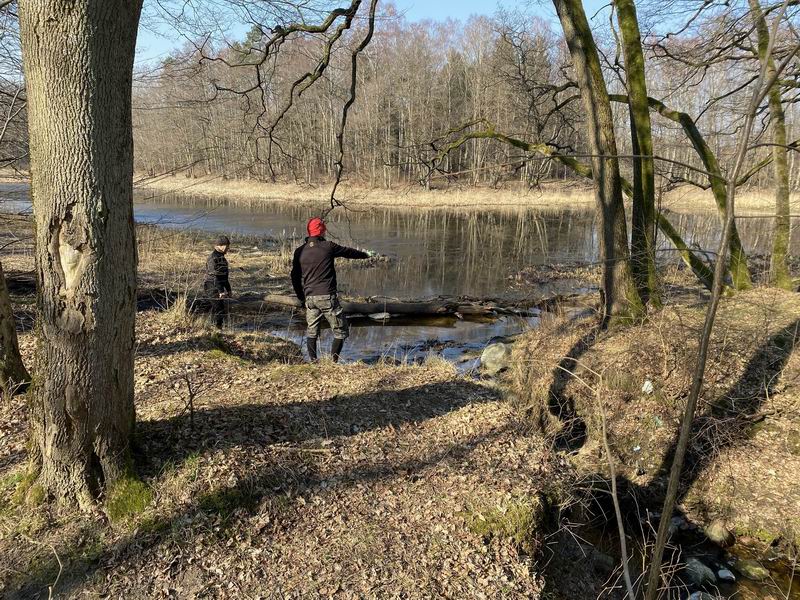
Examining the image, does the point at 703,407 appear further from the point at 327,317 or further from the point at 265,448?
the point at 265,448

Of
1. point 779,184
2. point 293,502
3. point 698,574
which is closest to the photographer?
point 293,502

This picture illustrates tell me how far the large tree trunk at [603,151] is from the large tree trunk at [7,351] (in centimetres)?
653

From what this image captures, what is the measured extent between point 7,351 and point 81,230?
228cm

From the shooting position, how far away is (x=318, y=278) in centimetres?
682

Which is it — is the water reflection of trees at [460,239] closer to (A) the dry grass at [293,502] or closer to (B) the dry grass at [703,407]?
(B) the dry grass at [703,407]

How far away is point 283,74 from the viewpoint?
8016 mm

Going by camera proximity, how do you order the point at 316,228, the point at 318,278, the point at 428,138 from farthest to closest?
the point at 428,138, the point at 318,278, the point at 316,228

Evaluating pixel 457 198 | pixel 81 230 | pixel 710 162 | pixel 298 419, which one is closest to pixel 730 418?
pixel 710 162

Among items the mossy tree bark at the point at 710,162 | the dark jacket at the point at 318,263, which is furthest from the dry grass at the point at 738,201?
the dark jacket at the point at 318,263

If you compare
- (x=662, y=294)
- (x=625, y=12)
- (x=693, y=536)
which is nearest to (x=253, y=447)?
(x=693, y=536)

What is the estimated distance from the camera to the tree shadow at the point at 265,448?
9.69ft

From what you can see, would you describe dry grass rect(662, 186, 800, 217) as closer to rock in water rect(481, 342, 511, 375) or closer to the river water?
the river water

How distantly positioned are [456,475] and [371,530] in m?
0.94

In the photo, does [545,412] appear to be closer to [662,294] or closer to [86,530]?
[662,294]
